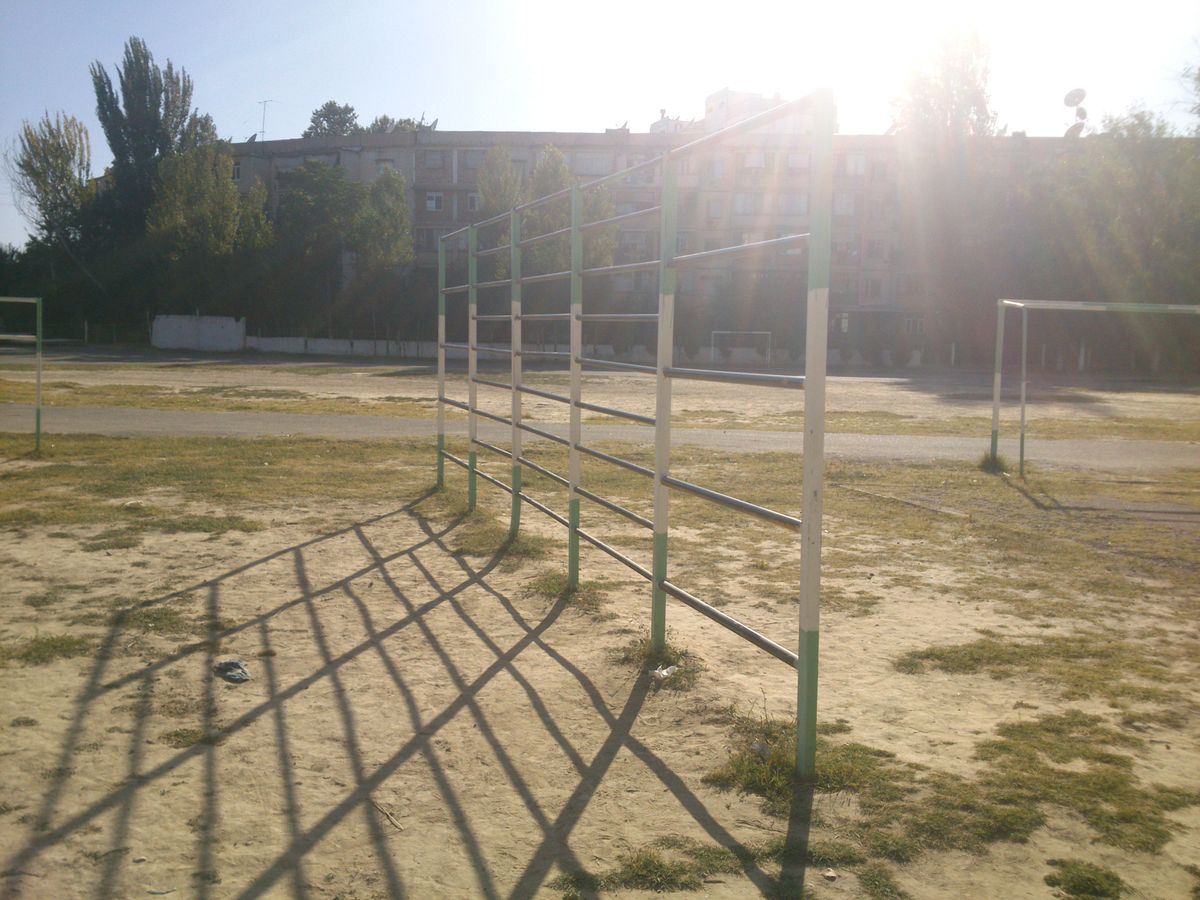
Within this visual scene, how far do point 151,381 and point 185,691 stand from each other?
74.4ft

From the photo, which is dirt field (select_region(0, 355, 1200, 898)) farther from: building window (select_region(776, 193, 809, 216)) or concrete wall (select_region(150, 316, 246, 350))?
building window (select_region(776, 193, 809, 216))

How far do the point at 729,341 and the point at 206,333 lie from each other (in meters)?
22.9

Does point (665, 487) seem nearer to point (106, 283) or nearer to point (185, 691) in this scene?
point (185, 691)

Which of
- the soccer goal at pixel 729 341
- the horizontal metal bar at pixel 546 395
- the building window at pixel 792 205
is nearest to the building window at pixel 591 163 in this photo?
the building window at pixel 792 205

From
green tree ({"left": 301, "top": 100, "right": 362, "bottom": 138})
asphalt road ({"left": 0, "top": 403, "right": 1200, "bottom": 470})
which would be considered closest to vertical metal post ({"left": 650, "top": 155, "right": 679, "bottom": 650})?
asphalt road ({"left": 0, "top": 403, "right": 1200, "bottom": 470})

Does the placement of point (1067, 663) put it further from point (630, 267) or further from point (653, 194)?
point (653, 194)

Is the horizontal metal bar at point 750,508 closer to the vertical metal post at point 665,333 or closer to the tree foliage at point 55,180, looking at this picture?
the vertical metal post at point 665,333

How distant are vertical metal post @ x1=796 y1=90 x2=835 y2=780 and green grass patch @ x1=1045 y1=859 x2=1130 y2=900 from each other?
793 millimetres

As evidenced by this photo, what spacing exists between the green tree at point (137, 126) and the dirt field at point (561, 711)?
54.2 meters

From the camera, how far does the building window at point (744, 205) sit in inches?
1920

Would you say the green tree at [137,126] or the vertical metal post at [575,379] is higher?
the green tree at [137,126]

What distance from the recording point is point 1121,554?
23.9 ft

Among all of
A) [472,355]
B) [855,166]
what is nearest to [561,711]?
[472,355]

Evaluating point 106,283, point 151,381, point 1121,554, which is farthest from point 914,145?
point 1121,554
